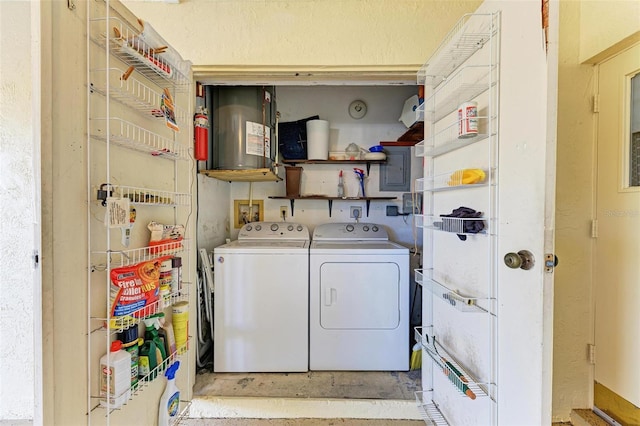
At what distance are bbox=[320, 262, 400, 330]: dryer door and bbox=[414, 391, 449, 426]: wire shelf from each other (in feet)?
1.43

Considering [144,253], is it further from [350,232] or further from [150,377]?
[350,232]

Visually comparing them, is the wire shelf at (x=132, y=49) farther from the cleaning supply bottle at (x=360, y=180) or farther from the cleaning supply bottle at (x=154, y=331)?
the cleaning supply bottle at (x=360, y=180)

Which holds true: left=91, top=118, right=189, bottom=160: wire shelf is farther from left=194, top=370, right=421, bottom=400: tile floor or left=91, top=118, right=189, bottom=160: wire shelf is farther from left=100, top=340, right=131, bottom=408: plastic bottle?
left=194, top=370, right=421, bottom=400: tile floor

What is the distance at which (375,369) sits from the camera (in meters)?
1.90

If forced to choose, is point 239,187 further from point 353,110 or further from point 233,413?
point 233,413

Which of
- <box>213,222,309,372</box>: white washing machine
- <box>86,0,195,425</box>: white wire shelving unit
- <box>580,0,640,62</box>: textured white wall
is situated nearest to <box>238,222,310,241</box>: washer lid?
<box>213,222,309,372</box>: white washing machine

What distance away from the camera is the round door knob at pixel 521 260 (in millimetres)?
840

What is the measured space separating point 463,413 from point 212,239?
76.8 inches

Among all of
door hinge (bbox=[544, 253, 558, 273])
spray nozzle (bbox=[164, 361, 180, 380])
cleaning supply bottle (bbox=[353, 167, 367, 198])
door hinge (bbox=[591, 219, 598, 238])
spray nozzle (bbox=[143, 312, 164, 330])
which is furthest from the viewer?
cleaning supply bottle (bbox=[353, 167, 367, 198])

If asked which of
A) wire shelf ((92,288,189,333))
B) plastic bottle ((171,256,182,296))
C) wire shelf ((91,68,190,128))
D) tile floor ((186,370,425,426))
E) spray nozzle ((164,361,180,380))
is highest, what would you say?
wire shelf ((91,68,190,128))

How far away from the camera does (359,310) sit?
6.26 ft

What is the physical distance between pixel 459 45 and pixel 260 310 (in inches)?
74.7

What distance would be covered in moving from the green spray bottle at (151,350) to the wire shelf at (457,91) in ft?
5.51

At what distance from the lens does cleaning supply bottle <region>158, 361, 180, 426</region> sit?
1.27 metres
